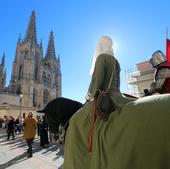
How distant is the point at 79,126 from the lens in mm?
2555

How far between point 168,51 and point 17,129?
2361cm

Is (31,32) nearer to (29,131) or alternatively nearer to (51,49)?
(51,49)

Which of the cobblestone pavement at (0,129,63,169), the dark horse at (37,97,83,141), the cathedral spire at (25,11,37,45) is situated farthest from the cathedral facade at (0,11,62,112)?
the dark horse at (37,97,83,141)

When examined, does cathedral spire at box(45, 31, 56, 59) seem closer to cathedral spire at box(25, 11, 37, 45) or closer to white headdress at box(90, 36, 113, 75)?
cathedral spire at box(25, 11, 37, 45)

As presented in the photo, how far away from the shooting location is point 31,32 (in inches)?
3046

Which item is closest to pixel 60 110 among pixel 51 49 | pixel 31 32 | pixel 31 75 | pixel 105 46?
pixel 105 46

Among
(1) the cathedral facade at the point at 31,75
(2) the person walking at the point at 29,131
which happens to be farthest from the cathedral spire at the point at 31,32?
(2) the person walking at the point at 29,131

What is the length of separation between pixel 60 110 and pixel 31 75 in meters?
69.1

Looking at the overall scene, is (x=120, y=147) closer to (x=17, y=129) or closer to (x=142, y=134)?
(x=142, y=134)

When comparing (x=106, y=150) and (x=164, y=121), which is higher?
(x=164, y=121)

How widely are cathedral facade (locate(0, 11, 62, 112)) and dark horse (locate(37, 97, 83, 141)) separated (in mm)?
63991

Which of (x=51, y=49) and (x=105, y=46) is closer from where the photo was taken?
(x=105, y=46)

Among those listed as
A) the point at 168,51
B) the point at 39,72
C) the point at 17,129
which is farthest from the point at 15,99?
the point at 168,51

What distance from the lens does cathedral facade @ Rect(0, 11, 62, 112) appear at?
69250 mm
